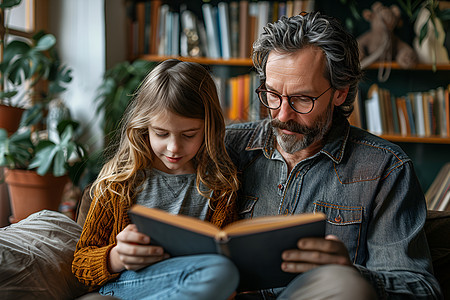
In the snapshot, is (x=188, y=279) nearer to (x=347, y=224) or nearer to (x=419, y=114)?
(x=347, y=224)

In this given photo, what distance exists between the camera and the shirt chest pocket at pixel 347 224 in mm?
1318

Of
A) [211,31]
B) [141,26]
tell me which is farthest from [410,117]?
[141,26]

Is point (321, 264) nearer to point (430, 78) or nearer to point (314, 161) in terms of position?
point (314, 161)

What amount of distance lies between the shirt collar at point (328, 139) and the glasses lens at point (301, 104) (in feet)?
0.43

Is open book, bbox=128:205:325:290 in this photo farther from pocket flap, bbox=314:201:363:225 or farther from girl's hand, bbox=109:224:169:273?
pocket flap, bbox=314:201:363:225

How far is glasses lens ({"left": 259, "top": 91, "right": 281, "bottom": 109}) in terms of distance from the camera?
1.41 meters

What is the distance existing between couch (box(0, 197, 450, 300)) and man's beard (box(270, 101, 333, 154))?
460mm

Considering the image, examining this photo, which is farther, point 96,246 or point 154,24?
point 154,24

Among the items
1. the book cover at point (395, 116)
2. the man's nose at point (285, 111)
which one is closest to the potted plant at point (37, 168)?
the man's nose at point (285, 111)

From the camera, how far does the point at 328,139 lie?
4.75 feet

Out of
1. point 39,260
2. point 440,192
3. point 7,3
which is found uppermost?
point 7,3

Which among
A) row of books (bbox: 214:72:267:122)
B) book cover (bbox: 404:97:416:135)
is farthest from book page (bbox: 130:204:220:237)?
book cover (bbox: 404:97:416:135)

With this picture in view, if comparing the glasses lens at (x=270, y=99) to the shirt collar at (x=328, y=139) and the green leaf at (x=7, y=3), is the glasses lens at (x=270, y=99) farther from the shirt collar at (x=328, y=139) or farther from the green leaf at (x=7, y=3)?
the green leaf at (x=7, y=3)

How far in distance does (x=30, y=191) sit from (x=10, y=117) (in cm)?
36
